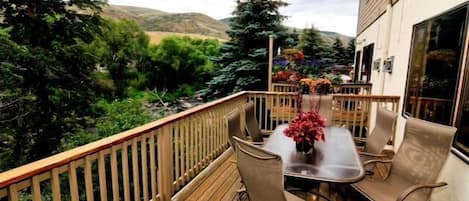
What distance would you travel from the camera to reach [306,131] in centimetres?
247

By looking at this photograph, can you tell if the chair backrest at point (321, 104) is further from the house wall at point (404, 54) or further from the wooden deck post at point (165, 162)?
the wooden deck post at point (165, 162)

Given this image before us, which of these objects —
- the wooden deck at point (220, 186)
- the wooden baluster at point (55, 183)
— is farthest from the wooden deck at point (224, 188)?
the wooden baluster at point (55, 183)

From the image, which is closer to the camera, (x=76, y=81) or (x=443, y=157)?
(x=443, y=157)

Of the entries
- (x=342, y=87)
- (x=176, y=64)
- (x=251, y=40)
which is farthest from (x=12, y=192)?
(x=176, y=64)

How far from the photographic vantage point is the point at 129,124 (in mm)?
6855

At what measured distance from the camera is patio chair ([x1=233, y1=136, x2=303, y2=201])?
170 centimetres

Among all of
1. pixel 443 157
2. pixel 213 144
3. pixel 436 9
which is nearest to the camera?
pixel 443 157

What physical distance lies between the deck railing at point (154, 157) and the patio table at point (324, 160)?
1042 mm

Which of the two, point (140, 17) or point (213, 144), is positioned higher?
point (140, 17)

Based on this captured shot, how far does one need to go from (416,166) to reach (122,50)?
16493mm

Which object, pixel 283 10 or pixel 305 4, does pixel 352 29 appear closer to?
pixel 305 4

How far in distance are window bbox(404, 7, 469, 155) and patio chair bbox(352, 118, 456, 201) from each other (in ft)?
0.92

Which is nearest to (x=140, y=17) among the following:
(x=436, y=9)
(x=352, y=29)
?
(x=352, y=29)

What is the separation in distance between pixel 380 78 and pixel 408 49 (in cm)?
182
